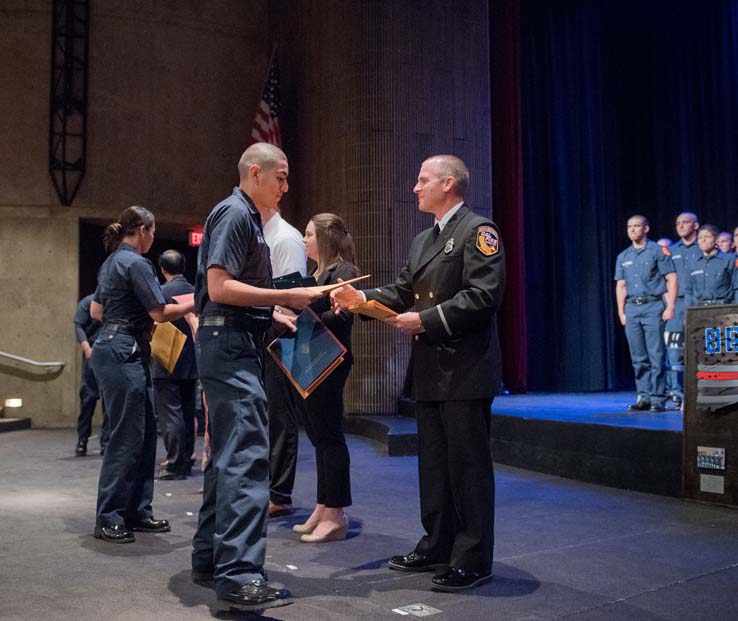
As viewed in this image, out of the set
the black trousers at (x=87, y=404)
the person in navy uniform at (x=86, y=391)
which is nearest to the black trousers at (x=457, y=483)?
the person in navy uniform at (x=86, y=391)

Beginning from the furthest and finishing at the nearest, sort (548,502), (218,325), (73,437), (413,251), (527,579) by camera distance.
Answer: (73,437) < (548,502) < (413,251) < (527,579) < (218,325)

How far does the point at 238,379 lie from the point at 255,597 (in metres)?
0.70

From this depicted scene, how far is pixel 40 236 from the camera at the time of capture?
9133 mm

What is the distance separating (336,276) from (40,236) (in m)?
6.69

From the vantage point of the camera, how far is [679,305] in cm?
731

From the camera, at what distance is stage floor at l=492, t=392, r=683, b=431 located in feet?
16.9

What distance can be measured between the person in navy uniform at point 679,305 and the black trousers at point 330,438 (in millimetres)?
4242

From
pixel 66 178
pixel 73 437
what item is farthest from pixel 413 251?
pixel 66 178

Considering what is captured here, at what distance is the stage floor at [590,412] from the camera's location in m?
5.15

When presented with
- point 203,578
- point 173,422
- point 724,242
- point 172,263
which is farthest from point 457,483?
point 724,242

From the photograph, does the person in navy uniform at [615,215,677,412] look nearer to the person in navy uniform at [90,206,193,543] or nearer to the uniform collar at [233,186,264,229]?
the person in navy uniform at [90,206,193,543]

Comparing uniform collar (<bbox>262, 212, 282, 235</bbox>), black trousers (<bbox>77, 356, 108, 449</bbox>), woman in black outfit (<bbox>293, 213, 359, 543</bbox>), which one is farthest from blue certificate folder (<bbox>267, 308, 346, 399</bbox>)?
black trousers (<bbox>77, 356, 108, 449</bbox>)

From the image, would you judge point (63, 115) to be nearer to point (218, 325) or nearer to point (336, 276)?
point (336, 276)

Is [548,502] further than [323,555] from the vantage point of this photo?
Yes
